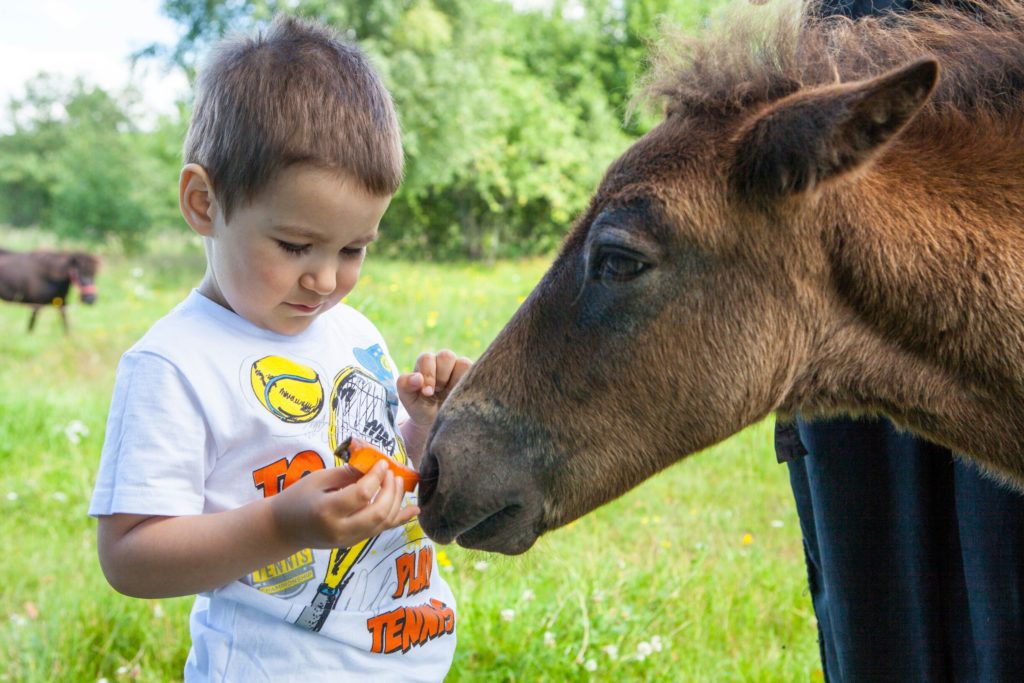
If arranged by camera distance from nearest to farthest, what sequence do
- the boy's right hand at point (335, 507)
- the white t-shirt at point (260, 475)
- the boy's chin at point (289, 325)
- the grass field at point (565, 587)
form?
1. the boy's right hand at point (335, 507)
2. the white t-shirt at point (260, 475)
3. the boy's chin at point (289, 325)
4. the grass field at point (565, 587)

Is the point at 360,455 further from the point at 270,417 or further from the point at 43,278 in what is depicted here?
the point at 43,278

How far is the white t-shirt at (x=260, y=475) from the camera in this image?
1.62m

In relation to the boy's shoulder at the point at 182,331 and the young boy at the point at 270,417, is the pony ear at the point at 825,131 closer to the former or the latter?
the young boy at the point at 270,417

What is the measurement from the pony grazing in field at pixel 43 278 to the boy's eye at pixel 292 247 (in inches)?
419

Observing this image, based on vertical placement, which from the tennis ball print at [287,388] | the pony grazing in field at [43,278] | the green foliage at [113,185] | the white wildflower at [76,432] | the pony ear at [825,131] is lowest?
the tennis ball print at [287,388]

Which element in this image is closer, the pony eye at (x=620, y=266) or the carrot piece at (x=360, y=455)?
the carrot piece at (x=360, y=455)

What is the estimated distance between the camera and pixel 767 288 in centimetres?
180

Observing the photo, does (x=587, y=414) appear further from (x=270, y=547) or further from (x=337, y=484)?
(x=270, y=547)

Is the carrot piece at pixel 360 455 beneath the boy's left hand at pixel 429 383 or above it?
beneath

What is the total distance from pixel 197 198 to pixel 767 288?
122 centimetres

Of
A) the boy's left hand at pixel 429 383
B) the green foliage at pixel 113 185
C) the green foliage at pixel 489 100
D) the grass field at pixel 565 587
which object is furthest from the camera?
the green foliage at pixel 113 185

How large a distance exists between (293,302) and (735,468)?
429 cm

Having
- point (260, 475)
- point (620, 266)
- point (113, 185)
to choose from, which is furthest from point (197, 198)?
point (113, 185)

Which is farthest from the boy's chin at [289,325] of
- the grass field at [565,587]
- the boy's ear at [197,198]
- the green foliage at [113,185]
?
the green foliage at [113,185]
